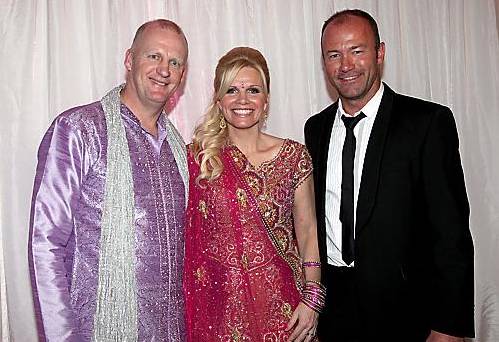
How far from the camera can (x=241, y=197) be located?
2127 mm

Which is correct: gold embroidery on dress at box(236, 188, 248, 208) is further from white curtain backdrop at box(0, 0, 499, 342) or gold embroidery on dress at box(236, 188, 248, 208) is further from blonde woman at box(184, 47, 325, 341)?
white curtain backdrop at box(0, 0, 499, 342)

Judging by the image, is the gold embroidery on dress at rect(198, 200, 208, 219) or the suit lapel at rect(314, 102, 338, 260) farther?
the suit lapel at rect(314, 102, 338, 260)

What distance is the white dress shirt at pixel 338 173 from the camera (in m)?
2.17

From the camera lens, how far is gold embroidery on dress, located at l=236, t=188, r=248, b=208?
6.97 feet

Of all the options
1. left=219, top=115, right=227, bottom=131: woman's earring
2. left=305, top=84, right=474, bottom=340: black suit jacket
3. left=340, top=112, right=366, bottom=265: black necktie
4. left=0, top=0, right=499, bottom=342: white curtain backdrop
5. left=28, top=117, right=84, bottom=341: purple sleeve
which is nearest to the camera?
left=28, top=117, right=84, bottom=341: purple sleeve

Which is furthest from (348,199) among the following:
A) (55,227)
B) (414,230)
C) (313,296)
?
(55,227)

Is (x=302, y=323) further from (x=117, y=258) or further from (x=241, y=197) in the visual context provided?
(x=117, y=258)

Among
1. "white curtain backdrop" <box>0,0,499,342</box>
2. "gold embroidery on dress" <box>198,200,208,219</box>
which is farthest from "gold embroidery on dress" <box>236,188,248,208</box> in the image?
"white curtain backdrop" <box>0,0,499,342</box>

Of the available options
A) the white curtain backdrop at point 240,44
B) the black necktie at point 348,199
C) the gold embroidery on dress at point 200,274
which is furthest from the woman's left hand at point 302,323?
the white curtain backdrop at point 240,44

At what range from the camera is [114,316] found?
1890 millimetres

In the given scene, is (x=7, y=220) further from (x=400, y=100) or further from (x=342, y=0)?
(x=342, y=0)

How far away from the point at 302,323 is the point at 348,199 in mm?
437

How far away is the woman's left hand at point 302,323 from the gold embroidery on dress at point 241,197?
0.38 meters

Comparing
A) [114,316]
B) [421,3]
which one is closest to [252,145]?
[114,316]
